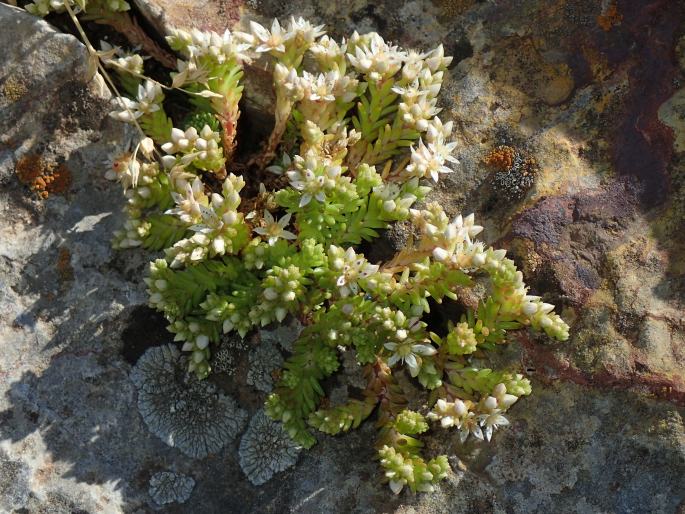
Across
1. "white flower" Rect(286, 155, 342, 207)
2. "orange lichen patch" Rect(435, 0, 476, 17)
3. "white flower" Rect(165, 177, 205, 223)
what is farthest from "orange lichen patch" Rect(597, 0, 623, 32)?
"white flower" Rect(165, 177, 205, 223)

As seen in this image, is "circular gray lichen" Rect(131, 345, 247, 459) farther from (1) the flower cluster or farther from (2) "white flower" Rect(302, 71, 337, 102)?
(2) "white flower" Rect(302, 71, 337, 102)

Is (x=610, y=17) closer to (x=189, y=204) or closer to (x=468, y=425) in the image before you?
(x=468, y=425)

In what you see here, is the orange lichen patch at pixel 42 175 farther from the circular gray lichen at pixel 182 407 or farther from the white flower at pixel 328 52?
the white flower at pixel 328 52

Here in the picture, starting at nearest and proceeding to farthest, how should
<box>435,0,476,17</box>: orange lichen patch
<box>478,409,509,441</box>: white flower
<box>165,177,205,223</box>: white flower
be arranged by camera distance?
<box>478,409,509,441</box>: white flower, <box>165,177,205,223</box>: white flower, <box>435,0,476,17</box>: orange lichen patch

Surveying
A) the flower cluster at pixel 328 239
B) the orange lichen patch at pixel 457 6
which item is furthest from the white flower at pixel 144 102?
the orange lichen patch at pixel 457 6

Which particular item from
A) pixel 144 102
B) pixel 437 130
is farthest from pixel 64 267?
pixel 437 130

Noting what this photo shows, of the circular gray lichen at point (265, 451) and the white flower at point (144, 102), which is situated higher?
the white flower at point (144, 102)
